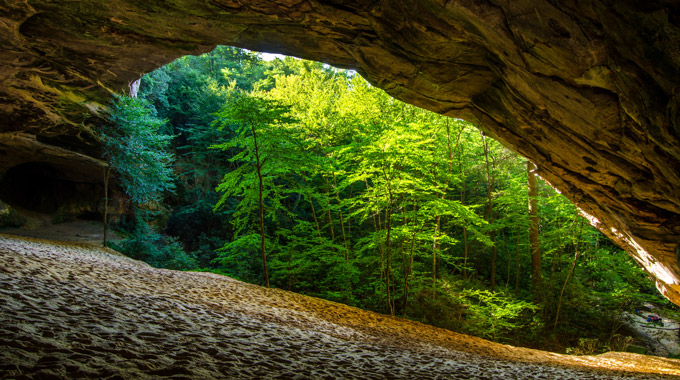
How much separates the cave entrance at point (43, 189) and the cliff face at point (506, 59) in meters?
9.21

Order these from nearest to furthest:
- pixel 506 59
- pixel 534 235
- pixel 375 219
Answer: pixel 506 59 < pixel 534 235 < pixel 375 219

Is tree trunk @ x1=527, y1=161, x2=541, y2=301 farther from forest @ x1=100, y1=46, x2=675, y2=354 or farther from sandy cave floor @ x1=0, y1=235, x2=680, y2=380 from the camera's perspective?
sandy cave floor @ x1=0, y1=235, x2=680, y2=380

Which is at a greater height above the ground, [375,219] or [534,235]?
[375,219]

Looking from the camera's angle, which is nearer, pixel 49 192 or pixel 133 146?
pixel 133 146

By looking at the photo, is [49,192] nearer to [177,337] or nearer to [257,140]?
[257,140]

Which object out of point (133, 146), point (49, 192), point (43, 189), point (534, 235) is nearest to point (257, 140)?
point (133, 146)

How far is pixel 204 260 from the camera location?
635 inches

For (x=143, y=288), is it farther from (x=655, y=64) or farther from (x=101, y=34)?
(x=655, y=64)

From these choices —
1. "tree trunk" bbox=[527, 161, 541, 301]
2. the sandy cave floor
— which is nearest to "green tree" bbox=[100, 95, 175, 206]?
the sandy cave floor

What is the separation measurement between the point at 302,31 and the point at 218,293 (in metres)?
5.60

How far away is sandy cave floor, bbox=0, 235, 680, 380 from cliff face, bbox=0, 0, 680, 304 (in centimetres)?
343

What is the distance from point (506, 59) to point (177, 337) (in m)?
5.50

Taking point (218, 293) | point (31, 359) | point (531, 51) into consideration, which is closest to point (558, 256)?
point (531, 51)

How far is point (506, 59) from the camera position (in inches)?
179
